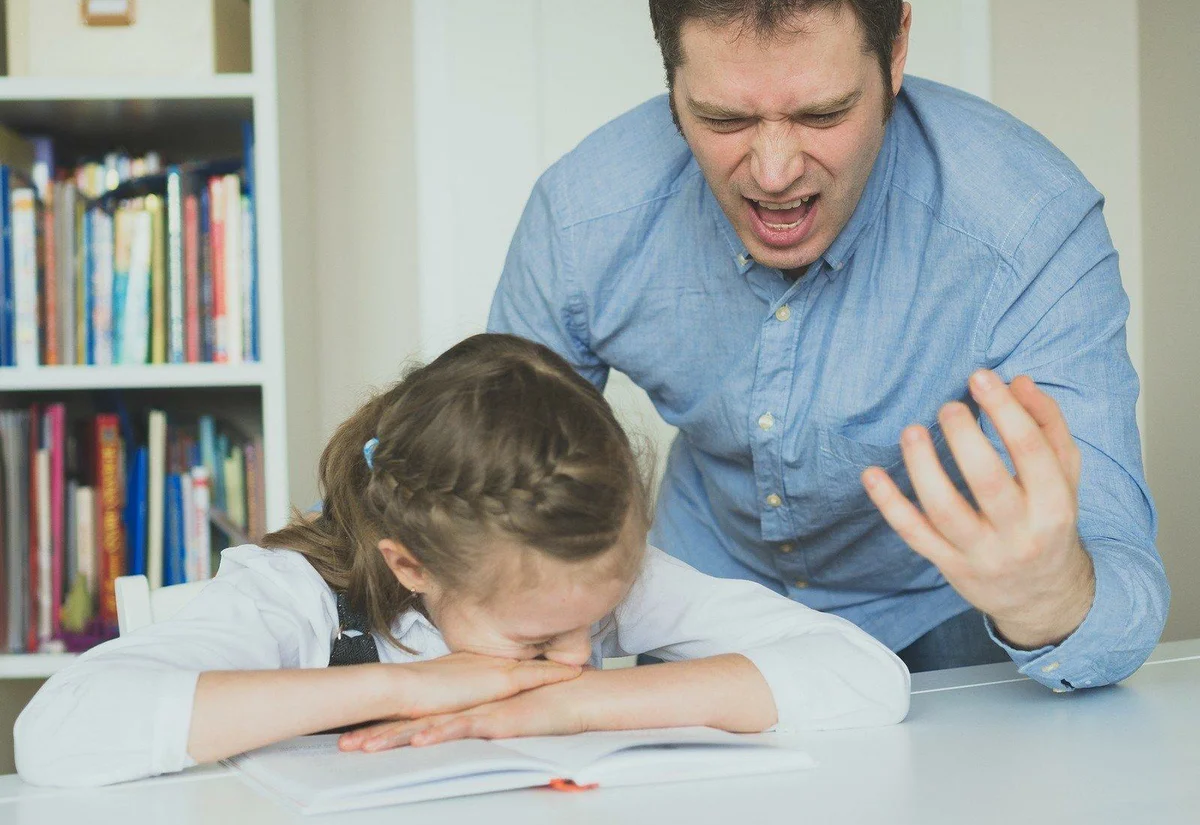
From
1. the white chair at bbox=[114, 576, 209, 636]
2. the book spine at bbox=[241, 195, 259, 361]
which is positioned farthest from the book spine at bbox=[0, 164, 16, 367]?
the white chair at bbox=[114, 576, 209, 636]

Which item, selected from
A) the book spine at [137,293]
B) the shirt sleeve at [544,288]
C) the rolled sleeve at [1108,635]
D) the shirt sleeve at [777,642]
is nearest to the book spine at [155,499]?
the book spine at [137,293]

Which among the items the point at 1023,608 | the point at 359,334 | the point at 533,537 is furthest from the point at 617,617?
the point at 359,334

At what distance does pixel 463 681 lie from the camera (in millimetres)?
912

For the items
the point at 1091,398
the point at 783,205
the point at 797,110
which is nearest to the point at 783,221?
the point at 783,205

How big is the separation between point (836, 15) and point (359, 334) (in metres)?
1.26

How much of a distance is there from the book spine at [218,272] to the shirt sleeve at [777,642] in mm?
887

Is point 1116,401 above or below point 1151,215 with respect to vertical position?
below

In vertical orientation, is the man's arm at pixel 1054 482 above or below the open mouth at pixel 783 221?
below

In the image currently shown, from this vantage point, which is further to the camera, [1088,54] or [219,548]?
[1088,54]

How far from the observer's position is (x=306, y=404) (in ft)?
6.50

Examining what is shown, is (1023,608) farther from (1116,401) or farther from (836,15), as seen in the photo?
(836,15)

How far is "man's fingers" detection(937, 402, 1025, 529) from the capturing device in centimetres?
80

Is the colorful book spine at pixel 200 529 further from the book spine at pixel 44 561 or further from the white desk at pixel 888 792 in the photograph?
the white desk at pixel 888 792

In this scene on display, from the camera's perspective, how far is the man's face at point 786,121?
1.06m
